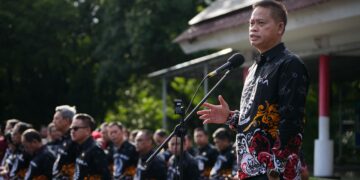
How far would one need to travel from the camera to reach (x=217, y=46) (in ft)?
48.8

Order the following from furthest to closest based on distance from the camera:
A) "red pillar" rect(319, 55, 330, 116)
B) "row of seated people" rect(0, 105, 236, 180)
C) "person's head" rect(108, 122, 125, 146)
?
"red pillar" rect(319, 55, 330, 116) < "person's head" rect(108, 122, 125, 146) < "row of seated people" rect(0, 105, 236, 180)

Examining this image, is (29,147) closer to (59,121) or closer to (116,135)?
(59,121)

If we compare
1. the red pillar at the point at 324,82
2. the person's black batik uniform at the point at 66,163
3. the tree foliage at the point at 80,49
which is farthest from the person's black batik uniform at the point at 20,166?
the tree foliage at the point at 80,49

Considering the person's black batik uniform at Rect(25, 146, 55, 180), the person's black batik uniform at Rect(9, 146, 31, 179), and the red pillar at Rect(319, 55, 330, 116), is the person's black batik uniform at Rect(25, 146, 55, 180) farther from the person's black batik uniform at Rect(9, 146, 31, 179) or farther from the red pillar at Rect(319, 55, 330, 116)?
the red pillar at Rect(319, 55, 330, 116)

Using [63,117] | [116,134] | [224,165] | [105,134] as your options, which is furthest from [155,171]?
[105,134]

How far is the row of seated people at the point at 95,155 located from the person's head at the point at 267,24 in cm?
273

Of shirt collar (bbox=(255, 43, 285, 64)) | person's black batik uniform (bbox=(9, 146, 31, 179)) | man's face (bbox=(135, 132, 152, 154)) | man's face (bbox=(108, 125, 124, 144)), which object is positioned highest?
shirt collar (bbox=(255, 43, 285, 64))

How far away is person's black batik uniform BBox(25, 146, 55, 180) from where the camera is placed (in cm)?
1006

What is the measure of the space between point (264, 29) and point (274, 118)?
2.09 ft

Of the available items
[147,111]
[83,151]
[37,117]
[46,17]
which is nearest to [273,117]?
[83,151]

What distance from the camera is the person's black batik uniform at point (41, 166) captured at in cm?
1006

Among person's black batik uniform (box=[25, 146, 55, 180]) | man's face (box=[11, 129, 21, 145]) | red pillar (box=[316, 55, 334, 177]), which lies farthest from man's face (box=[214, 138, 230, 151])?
man's face (box=[11, 129, 21, 145])

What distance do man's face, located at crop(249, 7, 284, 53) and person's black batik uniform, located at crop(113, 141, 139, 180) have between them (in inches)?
288

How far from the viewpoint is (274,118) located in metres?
4.83
